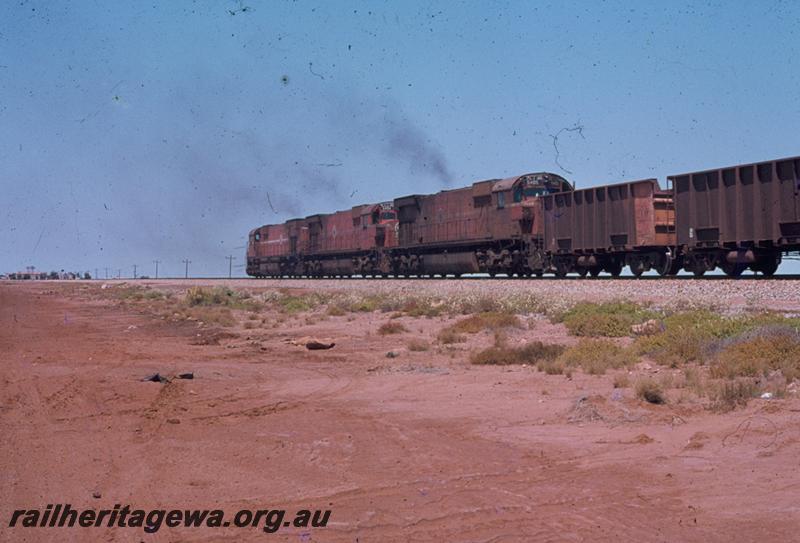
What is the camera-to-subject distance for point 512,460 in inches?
249

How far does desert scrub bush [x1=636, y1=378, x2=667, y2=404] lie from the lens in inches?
326

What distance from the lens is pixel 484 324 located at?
1639 cm

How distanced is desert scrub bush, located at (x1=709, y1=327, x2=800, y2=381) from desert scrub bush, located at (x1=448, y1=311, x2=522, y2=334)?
5.83 metres

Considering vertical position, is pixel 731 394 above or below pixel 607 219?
below

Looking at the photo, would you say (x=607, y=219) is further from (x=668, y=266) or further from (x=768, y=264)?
(x=768, y=264)

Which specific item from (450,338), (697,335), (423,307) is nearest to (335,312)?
(423,307)

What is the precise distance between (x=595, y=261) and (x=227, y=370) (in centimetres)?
2050

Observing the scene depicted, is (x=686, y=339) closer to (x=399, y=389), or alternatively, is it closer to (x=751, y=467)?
(x=399, y=389)

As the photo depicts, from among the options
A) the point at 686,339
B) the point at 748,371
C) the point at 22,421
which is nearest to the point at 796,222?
the point at 686,339

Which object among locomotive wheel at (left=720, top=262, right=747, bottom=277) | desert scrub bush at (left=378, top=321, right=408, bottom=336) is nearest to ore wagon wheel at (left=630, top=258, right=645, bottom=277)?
locomotive wheel at (left=720, top=262, right=747, bottom=277)

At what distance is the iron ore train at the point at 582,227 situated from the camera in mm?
22766

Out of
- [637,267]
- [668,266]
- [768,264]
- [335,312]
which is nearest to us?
[335,312]

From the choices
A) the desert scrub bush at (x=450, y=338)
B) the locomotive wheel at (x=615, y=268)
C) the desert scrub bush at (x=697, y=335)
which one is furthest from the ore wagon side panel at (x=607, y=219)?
the desert scrub bush at (x=697, y=335)

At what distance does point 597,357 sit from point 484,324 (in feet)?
17.6
